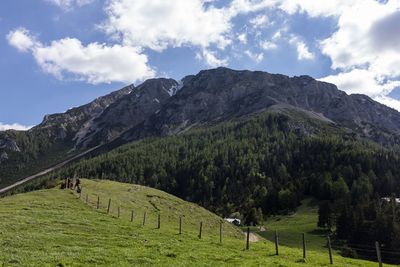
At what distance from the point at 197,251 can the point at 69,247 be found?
1143 cm

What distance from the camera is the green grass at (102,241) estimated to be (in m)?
29.9

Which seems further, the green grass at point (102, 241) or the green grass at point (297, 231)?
the green grass at point (297, 231)

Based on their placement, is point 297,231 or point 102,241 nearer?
point 102,241

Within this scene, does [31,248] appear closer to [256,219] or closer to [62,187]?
[62,187]

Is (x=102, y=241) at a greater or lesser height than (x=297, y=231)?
greater

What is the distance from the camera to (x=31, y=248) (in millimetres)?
32656

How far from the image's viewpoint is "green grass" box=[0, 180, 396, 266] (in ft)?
98.1

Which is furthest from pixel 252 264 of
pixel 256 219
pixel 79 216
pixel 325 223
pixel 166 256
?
pixel 256 219

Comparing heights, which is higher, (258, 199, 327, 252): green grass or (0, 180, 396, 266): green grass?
(0, 180, 396, 266): green grass

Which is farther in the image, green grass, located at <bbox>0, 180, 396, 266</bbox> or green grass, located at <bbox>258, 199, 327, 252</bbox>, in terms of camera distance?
green grass, located at <bbox>258, 199, 327, 252</bbox>

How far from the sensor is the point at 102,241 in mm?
39031

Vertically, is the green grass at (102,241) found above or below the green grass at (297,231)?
above

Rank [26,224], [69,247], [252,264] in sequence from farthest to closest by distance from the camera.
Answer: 1. [26,224]
2. [69,247]
3. [252,264]

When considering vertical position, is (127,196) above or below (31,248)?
above
